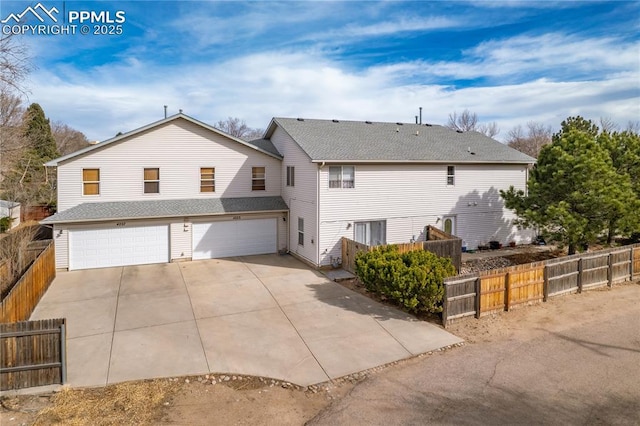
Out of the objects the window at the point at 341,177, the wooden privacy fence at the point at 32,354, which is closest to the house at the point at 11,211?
the window at the point at 341,177

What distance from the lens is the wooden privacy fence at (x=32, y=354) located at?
7539 mm

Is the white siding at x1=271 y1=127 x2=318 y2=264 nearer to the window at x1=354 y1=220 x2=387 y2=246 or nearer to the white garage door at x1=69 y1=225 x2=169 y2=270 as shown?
the window at x1=354 y1=220 x2=387 y2=246

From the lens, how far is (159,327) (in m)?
10.8

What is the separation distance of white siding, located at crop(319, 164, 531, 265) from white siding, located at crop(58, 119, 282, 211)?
5.22 metres

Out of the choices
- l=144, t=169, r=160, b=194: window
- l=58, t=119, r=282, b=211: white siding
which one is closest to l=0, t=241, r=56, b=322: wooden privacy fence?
l=58, t=119, r=282, b=211: white siding

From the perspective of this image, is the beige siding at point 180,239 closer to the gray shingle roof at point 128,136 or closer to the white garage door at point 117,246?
the white garage door at point 117,246

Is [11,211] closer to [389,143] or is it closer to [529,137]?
[389,143]

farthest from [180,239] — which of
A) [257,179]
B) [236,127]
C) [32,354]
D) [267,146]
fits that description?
[236,127]

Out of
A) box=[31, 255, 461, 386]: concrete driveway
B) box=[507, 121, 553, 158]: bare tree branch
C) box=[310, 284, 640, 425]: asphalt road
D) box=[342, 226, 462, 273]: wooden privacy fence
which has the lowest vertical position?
box=[310, 284, 640, 425]: asphalt road

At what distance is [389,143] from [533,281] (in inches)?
392

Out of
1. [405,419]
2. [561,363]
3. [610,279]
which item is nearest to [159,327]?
[405,419]

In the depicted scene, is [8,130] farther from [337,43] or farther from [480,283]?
[480,283]

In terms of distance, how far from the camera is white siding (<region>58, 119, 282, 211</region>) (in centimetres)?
1746

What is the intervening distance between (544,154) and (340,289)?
11.8 metres
